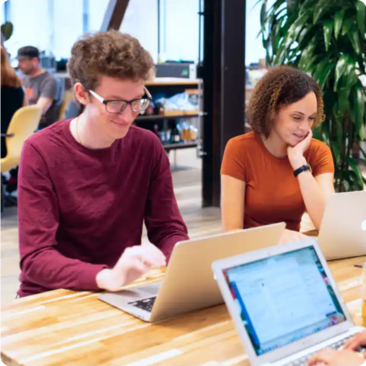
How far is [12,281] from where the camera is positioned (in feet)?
11.4

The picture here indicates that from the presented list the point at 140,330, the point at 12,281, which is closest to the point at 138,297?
the point at 140,330

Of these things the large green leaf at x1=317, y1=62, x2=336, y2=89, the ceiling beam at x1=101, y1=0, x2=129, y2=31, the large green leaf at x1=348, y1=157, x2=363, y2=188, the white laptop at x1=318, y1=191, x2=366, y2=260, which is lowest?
the large green leaf at x1=348, y1=157, x2=363, y2=188

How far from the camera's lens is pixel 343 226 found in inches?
70.2

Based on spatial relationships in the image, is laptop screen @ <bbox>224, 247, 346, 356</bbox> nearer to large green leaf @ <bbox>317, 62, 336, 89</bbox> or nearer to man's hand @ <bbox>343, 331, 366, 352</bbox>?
man's hand @ <bbox>343, 331, 366, 352</bbox>

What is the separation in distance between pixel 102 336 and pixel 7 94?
4077mm

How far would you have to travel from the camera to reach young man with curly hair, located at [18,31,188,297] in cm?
160

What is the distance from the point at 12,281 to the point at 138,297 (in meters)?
2.23

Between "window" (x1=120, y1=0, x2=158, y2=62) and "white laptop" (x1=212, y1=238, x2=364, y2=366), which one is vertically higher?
"window" (x1=120, y1=0, x2=158, y2=62)

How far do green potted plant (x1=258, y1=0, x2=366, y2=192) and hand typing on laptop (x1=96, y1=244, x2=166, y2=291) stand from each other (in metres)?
2.06

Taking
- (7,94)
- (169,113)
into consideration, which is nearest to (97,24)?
(169,113)

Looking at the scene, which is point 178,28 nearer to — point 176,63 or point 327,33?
point 176,63

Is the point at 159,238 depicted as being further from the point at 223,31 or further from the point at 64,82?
the point at 64,82

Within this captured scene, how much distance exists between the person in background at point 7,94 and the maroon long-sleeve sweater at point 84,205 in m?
3.34

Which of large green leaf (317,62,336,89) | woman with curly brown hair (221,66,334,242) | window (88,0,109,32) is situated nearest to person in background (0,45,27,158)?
large green leaf (317,62,336,89)
